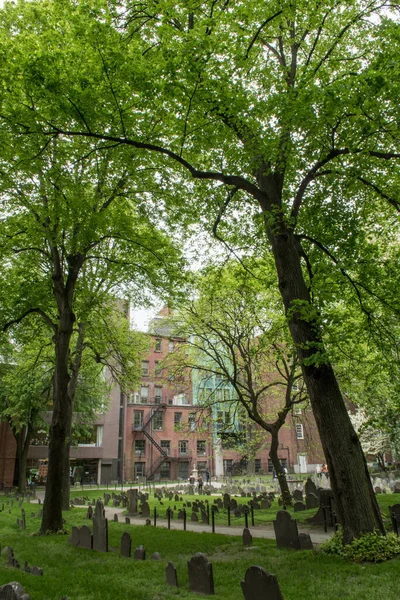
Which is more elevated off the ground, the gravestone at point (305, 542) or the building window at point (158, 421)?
the building window at point (158, 421)

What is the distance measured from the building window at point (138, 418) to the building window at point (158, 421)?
1480 millimetres

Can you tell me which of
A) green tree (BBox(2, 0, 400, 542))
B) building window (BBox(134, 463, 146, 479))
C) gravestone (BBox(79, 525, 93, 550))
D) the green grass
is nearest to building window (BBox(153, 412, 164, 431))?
building window (BBox(134, 463, 146, 479))

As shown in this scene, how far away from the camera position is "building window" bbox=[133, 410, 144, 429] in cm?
4344

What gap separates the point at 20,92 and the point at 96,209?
6098 millimetres

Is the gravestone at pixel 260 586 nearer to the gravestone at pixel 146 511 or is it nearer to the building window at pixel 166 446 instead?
the gravestone at pixel 146 511

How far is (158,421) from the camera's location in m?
44.7

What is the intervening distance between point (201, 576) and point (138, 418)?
3961 centimetres

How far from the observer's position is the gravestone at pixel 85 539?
9.21 m

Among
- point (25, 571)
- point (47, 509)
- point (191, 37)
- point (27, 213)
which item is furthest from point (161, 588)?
point (27, 213)

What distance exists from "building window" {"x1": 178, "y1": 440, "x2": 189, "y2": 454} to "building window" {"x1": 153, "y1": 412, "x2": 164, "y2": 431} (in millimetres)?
2837

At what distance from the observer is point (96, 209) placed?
13.9 meters

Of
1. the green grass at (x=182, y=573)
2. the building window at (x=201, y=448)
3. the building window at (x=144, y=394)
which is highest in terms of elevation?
the building window at (x=144, y=394)

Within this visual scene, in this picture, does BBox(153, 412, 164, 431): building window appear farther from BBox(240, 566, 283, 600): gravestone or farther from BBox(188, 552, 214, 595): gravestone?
BBox(240, 566, 283, 600): gravestone

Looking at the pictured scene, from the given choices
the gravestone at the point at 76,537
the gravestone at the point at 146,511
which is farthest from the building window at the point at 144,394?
the gravestone at the point at 76,537
